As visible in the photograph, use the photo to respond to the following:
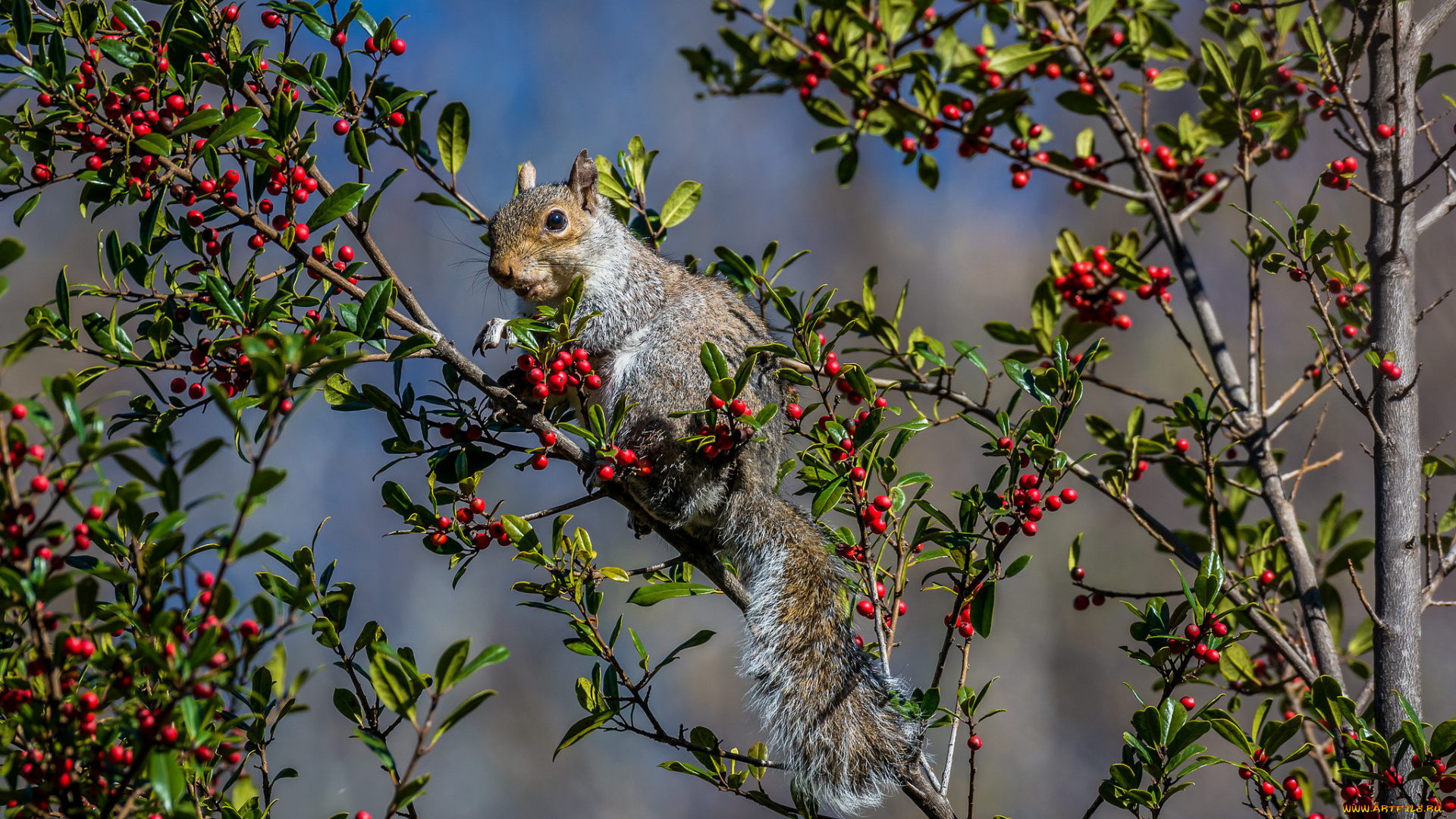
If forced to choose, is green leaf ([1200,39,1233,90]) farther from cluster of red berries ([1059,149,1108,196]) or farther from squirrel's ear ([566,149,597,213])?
squirrel's ear ([566,149,597,213])

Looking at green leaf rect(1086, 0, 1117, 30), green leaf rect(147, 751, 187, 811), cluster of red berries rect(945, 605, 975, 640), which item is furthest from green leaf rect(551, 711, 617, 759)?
green leaf rect(1086, 0, 1117, 30)

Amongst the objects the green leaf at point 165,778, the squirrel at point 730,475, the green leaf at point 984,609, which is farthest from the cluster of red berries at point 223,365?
the green leaf at point 984,609

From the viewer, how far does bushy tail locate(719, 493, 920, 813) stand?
1.55 m

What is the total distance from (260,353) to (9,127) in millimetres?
802

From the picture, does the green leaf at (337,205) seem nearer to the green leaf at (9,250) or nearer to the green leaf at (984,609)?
the green leaf at (9,250)

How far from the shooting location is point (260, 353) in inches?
29.4

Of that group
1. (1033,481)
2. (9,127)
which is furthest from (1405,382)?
(9,127)

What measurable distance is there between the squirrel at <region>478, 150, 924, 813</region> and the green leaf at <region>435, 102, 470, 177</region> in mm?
309

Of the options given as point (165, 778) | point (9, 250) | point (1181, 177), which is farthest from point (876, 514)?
point (1181, 177)

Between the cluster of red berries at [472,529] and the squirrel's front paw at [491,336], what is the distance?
384 mm

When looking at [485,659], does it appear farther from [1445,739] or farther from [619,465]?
[1445,739]

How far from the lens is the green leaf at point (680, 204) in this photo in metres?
2.05

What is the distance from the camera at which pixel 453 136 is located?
173 cm

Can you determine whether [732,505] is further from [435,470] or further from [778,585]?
[435,470]
